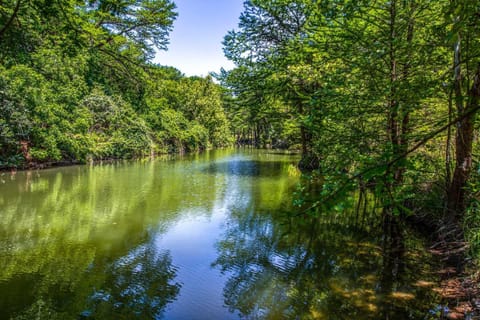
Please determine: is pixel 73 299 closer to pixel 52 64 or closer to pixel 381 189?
pixel 381 189

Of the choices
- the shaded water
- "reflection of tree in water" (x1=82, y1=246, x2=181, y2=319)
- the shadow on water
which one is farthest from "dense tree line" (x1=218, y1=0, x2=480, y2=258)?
the shadow on water

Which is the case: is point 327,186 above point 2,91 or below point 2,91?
below

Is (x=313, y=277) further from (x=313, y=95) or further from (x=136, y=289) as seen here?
(x=313, y=95)

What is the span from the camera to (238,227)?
763 centimetres

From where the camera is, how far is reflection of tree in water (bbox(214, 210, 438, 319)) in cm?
395

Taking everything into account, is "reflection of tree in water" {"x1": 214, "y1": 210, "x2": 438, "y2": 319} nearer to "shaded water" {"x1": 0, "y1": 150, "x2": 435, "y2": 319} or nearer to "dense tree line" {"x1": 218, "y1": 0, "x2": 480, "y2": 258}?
"shaded water" {"x1": 0, "y1": 150, "x2": 435, "y2": 319}

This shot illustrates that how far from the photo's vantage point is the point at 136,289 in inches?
174

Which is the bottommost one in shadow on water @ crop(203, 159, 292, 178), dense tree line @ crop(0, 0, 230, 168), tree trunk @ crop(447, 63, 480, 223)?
shadow on water @ crop(203, 159, 292, 178)

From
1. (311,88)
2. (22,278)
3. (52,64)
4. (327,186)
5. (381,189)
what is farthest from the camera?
(52,64)

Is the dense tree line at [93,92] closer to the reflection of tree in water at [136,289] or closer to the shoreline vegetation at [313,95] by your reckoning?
the shoreline vegetation at [313,95]

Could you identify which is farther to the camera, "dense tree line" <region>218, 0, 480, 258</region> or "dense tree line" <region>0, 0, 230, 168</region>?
"dense tree line" <region>0, 0, 230, 168</region>

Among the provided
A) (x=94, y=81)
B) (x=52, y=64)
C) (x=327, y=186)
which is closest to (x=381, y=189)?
(x=327, y=186)

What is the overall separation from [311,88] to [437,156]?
835 cm

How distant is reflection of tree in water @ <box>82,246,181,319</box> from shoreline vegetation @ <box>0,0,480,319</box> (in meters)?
2.12
